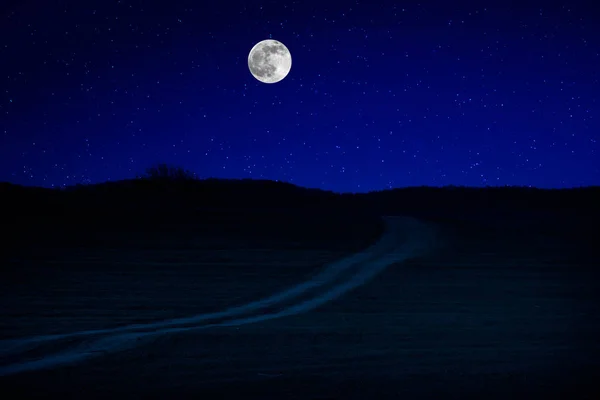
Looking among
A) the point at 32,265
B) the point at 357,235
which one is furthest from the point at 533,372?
the point at 357,235

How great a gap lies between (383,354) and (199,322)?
11.2 feet

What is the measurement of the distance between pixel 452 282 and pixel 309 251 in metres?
6.97

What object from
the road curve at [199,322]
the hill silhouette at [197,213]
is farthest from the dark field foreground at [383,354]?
the hill silhouette at [197,213]

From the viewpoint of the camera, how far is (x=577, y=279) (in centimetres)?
1517

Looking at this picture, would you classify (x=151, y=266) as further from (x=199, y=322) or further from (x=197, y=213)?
(x=197, y=213)

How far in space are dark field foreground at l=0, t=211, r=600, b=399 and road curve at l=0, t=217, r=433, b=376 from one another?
335mm

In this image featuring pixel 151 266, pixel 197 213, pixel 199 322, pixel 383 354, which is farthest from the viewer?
pixel 197 213

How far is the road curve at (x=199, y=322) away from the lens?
723cm

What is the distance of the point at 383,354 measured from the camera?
7.40 metres

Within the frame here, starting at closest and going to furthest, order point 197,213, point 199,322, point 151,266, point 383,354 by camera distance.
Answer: point 383,354 → point 199,322 → point 151,266 → point 197,213

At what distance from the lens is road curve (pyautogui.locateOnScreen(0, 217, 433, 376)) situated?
7229 mm

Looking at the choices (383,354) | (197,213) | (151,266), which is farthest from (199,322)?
(197,213)

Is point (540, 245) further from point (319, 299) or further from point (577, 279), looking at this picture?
point (319, 299)

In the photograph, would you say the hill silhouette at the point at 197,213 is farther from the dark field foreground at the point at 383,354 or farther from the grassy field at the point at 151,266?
the dark field foreground at the point at 383,354
